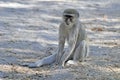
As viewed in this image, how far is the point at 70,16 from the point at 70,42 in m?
0.60

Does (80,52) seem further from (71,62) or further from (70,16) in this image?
(70,16)

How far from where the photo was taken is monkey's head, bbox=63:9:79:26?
8.31m

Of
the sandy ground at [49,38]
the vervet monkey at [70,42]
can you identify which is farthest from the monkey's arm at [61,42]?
the sandy ground at [49,38]

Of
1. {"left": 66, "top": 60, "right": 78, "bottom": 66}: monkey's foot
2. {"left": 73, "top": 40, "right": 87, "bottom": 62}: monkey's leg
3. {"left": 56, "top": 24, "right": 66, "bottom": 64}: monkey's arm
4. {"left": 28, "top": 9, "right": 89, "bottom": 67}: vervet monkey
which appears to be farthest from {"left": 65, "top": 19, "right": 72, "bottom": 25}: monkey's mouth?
{"left": 66, "top": 60, "right": 78, "bottom": 66}: monkey's foot

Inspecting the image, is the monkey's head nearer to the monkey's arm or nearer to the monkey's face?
the monkey's face

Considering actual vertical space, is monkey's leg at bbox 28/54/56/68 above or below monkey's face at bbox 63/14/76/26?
below

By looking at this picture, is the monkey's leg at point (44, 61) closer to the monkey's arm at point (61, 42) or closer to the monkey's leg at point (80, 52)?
the monkey's arm at point (61, 42)

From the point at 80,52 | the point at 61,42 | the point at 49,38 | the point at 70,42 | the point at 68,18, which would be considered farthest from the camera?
the point at 49,38

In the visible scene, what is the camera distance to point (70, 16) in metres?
8.40

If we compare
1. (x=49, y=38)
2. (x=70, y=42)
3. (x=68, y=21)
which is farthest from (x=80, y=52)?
(x=49, y=38)

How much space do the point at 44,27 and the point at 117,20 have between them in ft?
9.83

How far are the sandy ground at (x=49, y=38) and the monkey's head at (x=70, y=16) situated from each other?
34.5 inches

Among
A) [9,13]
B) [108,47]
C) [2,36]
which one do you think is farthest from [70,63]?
[9,13]

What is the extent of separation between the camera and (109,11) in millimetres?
15898
